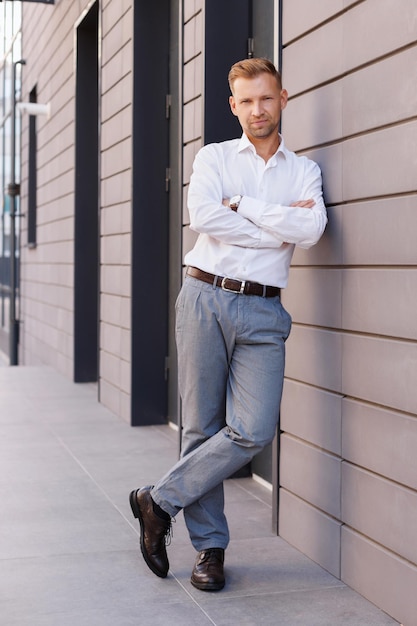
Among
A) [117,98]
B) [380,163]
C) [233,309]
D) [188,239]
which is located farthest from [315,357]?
[117,98]

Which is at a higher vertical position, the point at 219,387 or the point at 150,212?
the point at 150,212

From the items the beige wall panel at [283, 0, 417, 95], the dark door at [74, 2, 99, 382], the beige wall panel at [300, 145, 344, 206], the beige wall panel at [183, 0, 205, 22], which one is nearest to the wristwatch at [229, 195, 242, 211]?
the beige wall panel at [300, 145, 344, 206]

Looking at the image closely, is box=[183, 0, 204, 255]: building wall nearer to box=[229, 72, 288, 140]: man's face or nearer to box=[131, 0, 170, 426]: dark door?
box=[131, 0, 170, 426]: dark door

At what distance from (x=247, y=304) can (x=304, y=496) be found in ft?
3.06

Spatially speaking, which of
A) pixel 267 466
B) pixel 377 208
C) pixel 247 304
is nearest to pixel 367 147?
pixel 377 208

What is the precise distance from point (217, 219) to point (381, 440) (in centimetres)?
94

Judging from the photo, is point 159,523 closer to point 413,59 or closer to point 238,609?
point 238,609

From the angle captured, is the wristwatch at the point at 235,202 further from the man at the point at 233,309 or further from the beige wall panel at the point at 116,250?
the beige wall panel at the point at 116,250

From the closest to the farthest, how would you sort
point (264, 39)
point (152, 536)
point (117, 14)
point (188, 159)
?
point (152, 536) → point (264, 39) → point (188, 159) → point (117, 14)

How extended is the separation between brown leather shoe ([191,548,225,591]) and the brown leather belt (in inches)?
37.8

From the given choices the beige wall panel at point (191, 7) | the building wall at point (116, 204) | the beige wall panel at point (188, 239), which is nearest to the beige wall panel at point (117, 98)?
the building wall at point (116, 204)

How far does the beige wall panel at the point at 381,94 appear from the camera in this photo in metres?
3.03

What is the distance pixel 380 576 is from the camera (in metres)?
3.26

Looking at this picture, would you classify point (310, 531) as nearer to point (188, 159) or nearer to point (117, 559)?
point (117, 559)
